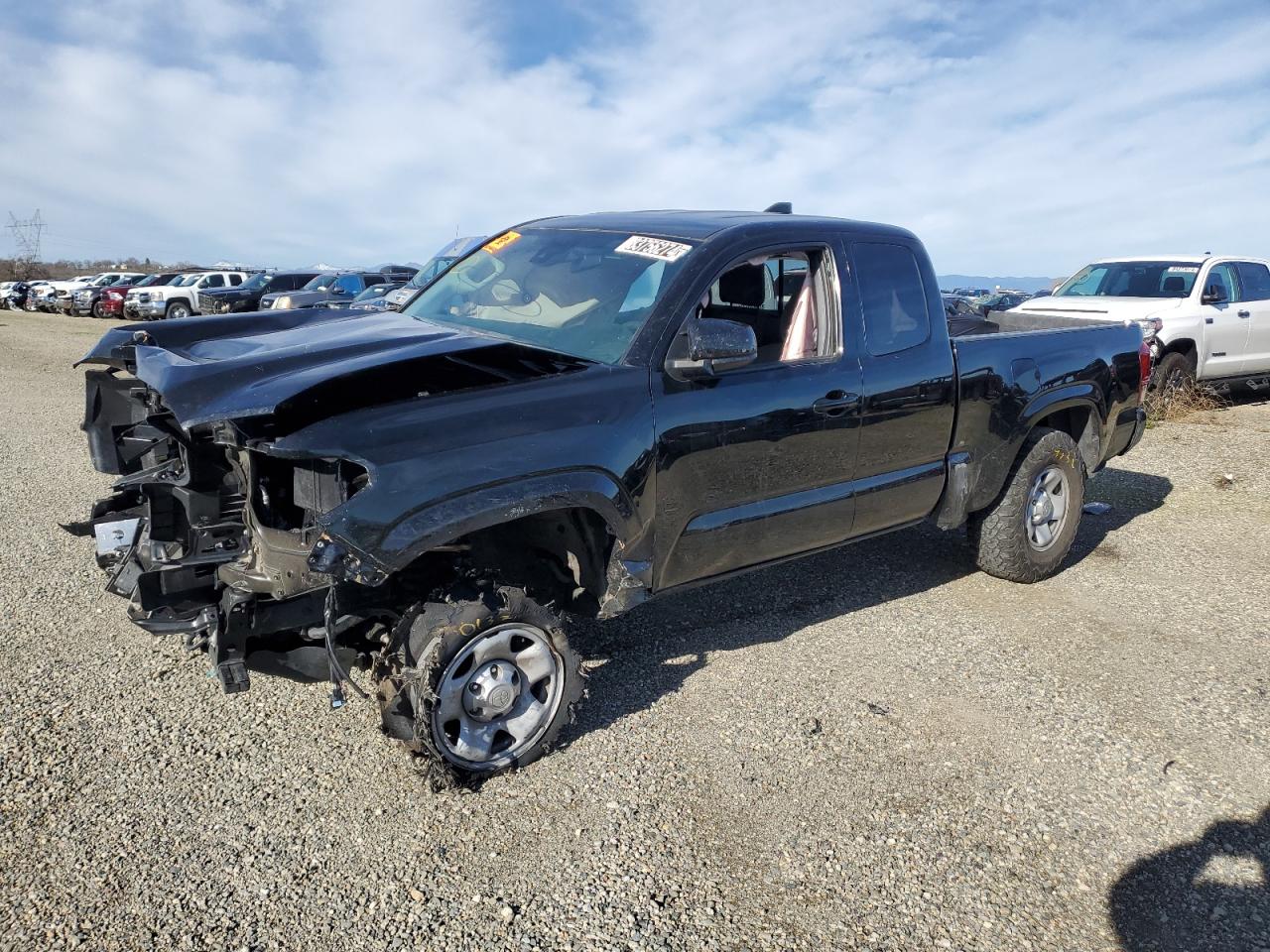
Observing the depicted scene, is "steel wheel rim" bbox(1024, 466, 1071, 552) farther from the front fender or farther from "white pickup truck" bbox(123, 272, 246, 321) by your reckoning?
"white pickup truck" bbox(123, 272, 246, 321)

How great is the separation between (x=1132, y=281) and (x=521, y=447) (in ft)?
34.7

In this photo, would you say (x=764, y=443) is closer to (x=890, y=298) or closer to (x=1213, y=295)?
(x=890, y=298)

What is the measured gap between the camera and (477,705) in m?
3.14

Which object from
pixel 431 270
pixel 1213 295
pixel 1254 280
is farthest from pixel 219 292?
pixel 1254 280

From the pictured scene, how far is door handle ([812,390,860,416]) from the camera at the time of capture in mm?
3796

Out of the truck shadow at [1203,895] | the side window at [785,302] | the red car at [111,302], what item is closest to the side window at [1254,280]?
the side window at [785,302]

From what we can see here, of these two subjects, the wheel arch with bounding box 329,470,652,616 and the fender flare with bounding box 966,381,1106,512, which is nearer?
the wheel arch with bounding box 329,470,652,616

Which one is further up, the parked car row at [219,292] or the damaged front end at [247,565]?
the parked car row at [219,292]

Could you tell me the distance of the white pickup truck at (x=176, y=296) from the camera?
2552 cm

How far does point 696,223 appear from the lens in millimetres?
3895

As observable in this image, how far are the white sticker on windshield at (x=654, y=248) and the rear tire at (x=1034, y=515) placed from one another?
2.55 metres

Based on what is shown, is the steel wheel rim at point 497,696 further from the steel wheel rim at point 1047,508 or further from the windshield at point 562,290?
the steel wheel rim at point 1047,508

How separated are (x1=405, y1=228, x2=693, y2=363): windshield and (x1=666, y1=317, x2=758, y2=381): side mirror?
0.73 ft

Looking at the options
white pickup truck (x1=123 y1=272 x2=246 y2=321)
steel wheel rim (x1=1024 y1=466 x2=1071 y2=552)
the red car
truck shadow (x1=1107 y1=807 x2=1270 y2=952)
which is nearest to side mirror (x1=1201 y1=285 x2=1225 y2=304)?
steel wheel rim (x1=1024 y1=466 x2=1071 y2=552)
